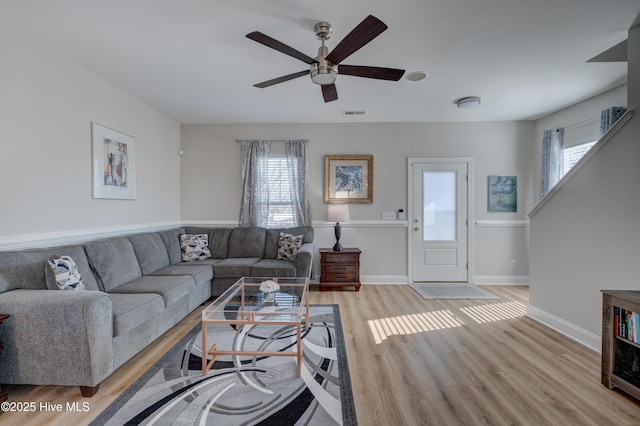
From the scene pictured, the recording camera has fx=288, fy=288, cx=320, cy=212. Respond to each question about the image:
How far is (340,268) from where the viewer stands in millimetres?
4438

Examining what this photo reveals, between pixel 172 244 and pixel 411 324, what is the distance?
3.26m

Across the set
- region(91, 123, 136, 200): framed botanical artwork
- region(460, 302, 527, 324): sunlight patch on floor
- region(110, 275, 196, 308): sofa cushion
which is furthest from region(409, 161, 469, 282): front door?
region(91, 123, 136, 200): framed botanical artwork

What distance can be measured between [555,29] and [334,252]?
3408mm

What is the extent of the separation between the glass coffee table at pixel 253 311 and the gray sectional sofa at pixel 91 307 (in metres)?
0.56

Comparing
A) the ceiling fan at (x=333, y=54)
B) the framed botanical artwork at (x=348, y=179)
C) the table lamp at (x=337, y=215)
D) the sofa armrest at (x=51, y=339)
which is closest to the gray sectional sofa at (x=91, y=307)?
the sofa armrest at (x=51, y=339)

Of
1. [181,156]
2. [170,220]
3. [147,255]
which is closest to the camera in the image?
[147,255]

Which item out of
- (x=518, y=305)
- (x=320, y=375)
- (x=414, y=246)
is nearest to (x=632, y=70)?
(x=518, y=305)

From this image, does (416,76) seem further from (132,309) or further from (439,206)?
(132,309)

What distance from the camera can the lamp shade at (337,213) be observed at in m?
4.43

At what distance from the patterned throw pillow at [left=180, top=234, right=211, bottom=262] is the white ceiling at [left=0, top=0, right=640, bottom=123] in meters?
1.91

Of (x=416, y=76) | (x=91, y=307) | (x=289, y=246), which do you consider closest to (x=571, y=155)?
(x=416, y=76)

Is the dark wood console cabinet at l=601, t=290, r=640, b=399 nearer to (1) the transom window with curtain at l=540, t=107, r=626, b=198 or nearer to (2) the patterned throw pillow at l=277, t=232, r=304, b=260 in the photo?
(1) the transom window with curtain at l=540, t=107, r=626, b=198

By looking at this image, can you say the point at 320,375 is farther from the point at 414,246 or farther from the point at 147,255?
the point at 414,246

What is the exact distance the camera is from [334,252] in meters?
4.43
